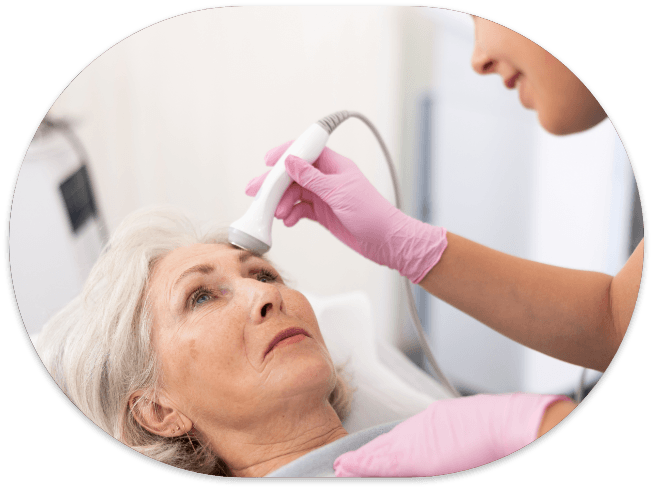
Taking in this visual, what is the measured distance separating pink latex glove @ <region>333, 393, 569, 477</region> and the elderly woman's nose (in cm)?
73

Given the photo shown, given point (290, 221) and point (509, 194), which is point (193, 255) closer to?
point (290, 221)

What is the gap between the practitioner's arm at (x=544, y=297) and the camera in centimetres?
123

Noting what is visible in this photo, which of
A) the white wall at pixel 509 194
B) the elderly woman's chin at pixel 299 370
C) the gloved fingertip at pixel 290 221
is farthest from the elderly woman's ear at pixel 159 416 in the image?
the white wall at pixel 509 194

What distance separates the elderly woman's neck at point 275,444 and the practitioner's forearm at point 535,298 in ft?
1.31

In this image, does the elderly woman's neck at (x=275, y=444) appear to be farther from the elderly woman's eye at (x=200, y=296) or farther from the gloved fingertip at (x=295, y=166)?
the gloved fingertip at (x=295, y=166)

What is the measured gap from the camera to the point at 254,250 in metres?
1.21

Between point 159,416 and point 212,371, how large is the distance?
0.54ft

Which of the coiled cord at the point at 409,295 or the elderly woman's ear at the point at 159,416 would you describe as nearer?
the elderly woman's ear at the point at 159,416

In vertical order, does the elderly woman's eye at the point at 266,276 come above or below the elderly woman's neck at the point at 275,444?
above

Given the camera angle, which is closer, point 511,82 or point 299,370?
point 299,370

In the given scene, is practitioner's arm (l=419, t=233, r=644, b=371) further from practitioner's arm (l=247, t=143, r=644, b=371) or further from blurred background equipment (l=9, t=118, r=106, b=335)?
blurred background equipment (l=9, t=118, r=106, b=335)

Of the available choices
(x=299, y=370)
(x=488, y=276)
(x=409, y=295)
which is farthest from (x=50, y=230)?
(x=488, y=276)

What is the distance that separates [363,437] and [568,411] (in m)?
0.43

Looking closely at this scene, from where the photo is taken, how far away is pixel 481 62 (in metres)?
1.31
